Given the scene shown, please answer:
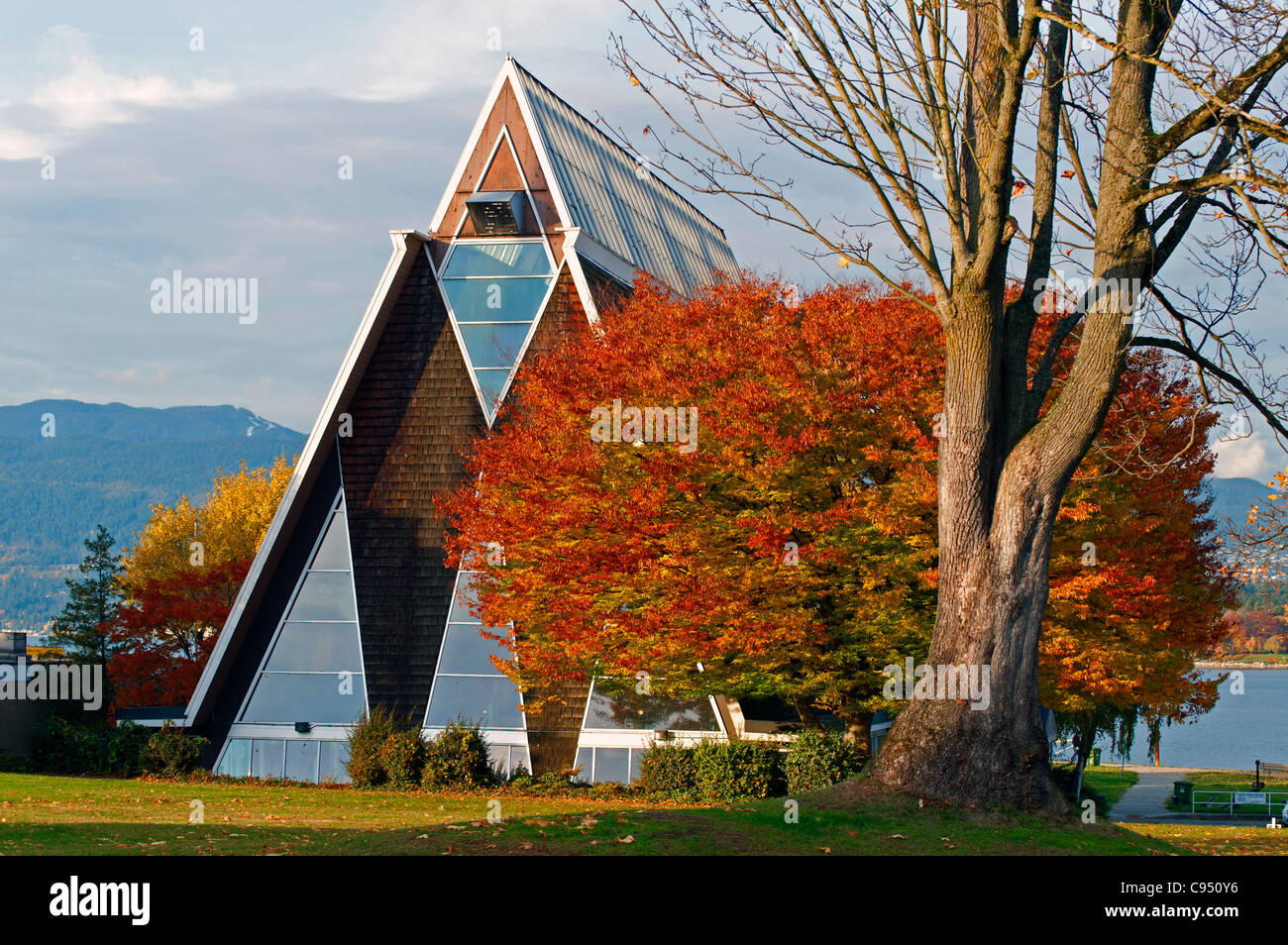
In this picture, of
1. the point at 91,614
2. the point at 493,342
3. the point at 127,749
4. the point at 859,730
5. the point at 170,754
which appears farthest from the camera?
the point at 91,614

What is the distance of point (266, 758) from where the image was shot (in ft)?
89.5

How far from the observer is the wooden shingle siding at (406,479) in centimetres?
2695

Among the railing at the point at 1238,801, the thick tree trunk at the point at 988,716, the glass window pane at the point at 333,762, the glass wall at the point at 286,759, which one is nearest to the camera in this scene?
the thick tree trunk at the point at 988,716

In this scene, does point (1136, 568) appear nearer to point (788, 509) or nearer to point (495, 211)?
point (788, 509)

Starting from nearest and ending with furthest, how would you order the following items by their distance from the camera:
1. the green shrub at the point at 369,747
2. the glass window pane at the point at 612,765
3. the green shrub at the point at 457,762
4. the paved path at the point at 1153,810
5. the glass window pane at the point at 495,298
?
the green shrub at the point at 457,762 < the green shrub at the point at 369,747 < the glass window pane at the point at 612,765 < the glass window pane at the point at 495,298 < the paved path at the point at 1153,810

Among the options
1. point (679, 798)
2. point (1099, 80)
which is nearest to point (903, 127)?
point (1099, 80)

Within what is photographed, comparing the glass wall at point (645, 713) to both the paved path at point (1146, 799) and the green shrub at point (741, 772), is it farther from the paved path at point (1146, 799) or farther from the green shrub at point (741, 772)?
the paved path at point (1146, 799)

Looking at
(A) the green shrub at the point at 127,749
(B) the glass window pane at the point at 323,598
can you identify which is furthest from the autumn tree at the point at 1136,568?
(A) the green shrub at the point at 127,749

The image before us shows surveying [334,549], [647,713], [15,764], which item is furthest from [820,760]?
[15,764]

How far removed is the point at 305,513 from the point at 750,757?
12.8 meters

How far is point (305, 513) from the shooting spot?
28.4 meters

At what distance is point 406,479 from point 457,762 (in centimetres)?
704

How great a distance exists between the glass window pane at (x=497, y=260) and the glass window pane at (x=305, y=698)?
10.4m
